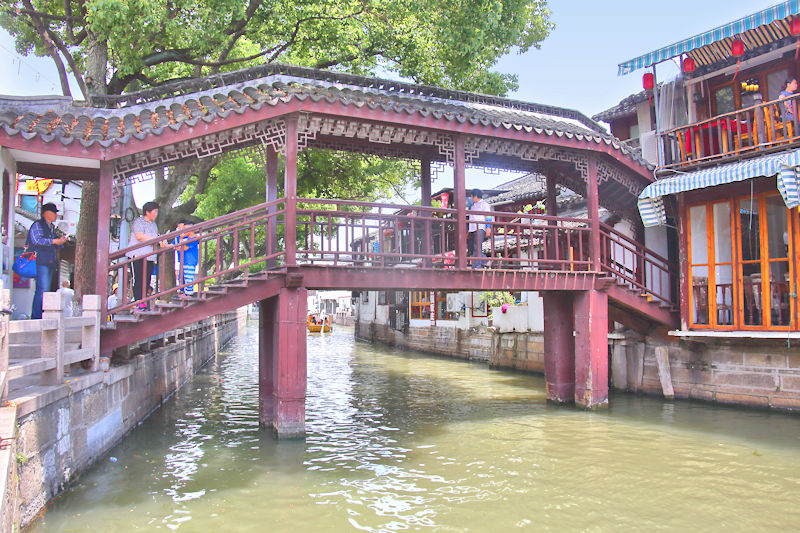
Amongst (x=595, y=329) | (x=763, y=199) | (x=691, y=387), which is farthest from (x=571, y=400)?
(x=763, y=199)

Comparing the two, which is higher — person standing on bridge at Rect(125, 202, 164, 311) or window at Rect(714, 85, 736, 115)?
window at Rect(714, 85, 736, 115)

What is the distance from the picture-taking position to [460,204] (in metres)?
9.70

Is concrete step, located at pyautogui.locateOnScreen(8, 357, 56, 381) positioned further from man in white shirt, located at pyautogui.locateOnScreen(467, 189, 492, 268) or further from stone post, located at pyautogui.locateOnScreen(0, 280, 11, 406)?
man in white shirt, located at pyautogui.locateOnScreen(467, 189, 492, 268)

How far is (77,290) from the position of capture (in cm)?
1082

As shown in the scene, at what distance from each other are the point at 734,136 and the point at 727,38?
1767 millimetres

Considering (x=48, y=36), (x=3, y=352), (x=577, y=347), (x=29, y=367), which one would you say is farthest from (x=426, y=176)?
(x=48, y=36)

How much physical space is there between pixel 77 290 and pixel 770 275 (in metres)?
12.3

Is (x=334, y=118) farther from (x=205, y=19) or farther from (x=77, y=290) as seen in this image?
A: (x=77, y=290)

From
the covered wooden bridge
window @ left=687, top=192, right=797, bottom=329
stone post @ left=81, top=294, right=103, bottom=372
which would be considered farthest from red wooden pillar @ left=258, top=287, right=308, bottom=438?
window @ left=687, top=192, right=797, bottom=329

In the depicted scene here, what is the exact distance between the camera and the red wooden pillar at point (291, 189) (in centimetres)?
834

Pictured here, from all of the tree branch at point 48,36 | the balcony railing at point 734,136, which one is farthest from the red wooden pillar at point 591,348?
the tree branch at point 48,36

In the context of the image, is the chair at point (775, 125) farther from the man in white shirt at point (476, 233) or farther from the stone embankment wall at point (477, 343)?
the stone embankment wall at point (477, 343)

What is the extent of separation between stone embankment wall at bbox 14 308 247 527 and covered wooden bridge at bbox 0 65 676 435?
0.90 meters

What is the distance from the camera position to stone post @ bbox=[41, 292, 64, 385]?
567cm
